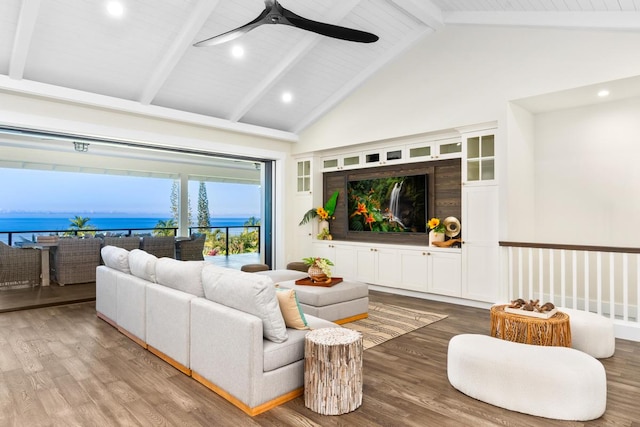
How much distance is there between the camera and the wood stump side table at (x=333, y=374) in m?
2.37

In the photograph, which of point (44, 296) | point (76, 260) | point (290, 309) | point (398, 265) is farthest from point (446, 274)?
point (76, 260)

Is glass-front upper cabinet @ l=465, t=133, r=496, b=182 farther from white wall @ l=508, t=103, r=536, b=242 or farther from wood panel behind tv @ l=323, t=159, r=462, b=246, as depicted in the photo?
wood panel behind tv @ l=323, t=159, r=462, b=246

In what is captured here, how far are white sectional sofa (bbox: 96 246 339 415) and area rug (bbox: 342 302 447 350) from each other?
1071 millimetres

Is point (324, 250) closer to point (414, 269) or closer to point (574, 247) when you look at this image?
point (414, 269)

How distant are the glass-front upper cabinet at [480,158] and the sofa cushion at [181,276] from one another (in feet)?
12.2

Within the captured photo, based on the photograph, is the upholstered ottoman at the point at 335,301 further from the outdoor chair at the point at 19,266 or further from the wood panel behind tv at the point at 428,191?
the outdoor chair at the point at 19,266

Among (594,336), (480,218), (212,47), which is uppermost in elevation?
(212,47)

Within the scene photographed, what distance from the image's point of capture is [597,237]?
4887 mm

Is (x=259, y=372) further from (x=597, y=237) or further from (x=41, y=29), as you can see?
(x=597, y=237)

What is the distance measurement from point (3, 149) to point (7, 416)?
750 centimetres

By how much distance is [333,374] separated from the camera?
2.39 metres

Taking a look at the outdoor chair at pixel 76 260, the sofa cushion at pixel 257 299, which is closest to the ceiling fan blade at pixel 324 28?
the sofa cushion at pixel 257 299

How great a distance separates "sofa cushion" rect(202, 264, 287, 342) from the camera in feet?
8.23

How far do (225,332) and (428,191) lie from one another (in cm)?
420
